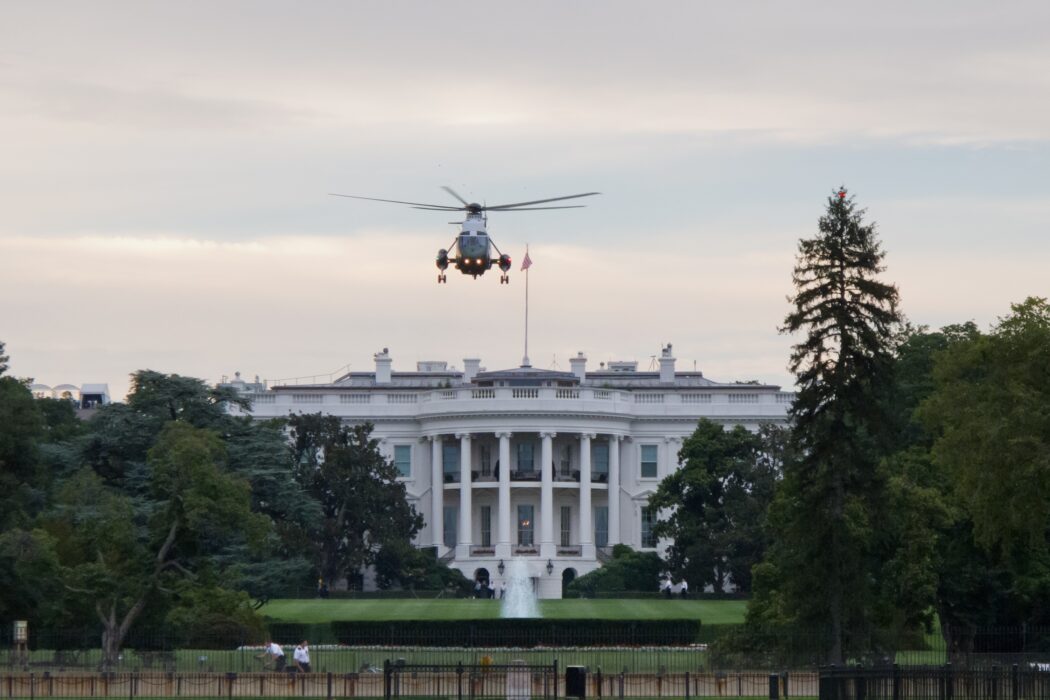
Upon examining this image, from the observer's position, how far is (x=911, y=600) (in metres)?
79.2

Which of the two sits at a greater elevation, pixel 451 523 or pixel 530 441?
pixel 530 441

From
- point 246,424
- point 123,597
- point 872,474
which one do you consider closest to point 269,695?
point 123,597

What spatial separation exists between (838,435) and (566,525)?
69.0 metres

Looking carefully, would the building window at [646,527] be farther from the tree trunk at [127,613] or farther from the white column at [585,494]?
the tree trunk at [127,613]

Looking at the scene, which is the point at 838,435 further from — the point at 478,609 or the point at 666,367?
the point at 666,367

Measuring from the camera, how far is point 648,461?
149m

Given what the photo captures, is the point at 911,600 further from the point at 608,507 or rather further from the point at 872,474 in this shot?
the point at 608,507

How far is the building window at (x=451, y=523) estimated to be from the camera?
147125 mm

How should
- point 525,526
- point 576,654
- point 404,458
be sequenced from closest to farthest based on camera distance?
1. point 576,654
2. point 525,526
3. point 404,458

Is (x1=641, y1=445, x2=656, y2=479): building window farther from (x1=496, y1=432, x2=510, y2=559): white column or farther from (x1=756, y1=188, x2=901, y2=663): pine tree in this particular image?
(x1=756, y1=188, x2=901, y2=663): pine tree

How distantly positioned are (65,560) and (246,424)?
62.8ft

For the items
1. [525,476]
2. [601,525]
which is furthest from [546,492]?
[601,525]

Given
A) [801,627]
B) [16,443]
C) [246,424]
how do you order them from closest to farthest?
[801,627] < [16,443] < [246,424]

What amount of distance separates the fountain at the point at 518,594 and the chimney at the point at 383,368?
20.7 m
